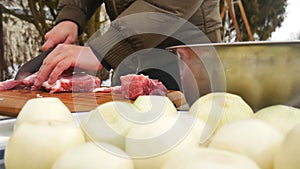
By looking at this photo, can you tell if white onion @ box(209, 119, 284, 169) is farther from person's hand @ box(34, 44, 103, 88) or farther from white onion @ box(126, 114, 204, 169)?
person's hand @ box(34, 44, 103, 88)

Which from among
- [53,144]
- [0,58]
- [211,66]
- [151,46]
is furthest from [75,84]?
[0,58]

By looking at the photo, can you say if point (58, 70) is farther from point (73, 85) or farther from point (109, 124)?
point (109, 124)

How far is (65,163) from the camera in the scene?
25 cm

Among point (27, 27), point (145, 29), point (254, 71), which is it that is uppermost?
point (254, 71)

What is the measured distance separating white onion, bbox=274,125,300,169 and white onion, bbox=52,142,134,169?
0.09 m

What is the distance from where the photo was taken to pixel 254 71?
17.9 inches

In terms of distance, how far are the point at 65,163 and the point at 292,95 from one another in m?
0.28

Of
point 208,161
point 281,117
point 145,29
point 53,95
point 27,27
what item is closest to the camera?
point 208,161

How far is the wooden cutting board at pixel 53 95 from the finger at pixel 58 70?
0.15 ft

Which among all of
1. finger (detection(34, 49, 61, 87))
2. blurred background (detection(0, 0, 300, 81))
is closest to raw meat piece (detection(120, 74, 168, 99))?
finger (detection(34, 49, 61, 87))

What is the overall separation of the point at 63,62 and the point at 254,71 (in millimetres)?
855

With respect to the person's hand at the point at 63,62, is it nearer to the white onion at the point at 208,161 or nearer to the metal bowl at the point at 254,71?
the metal bowl at the point at 254,71

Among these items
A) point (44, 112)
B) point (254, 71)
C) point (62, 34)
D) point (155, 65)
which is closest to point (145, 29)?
point (155, 65)

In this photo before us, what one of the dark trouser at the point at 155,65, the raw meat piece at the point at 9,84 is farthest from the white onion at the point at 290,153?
the raw meat piece at the point at 9,84
